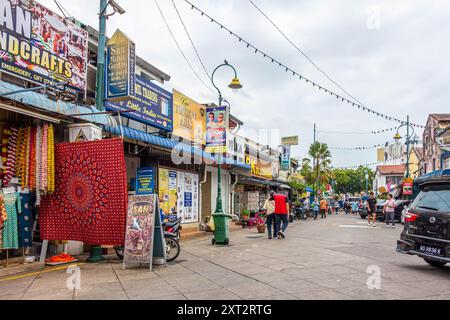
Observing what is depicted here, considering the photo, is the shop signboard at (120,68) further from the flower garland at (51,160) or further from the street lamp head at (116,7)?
the flower garland at (51,160)

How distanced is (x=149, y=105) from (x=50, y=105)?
5317mm

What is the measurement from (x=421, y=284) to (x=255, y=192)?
836 inches

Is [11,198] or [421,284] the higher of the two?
[11,198]

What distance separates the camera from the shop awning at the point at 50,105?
771 centimetres

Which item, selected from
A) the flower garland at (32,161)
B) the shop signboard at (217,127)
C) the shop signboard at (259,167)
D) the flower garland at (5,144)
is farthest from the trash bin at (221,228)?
the shop signboard at (259,167)

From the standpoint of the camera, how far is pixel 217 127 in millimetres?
13891

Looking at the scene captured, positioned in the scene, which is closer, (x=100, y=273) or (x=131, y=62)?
(x=100, y=273)

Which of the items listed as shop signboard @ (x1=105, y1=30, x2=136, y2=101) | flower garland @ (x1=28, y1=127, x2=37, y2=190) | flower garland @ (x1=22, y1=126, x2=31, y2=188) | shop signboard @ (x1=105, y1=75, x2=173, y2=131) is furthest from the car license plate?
shop signboard @ (x1=105, y1=75, x2=173, y2=131)

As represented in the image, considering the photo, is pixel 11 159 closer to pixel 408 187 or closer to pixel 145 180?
pixel 145 180

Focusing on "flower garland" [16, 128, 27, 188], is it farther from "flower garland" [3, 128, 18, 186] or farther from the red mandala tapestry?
the red mandala tapestry

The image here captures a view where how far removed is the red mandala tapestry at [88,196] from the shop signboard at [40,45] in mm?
1883

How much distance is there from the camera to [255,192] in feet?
91.1
